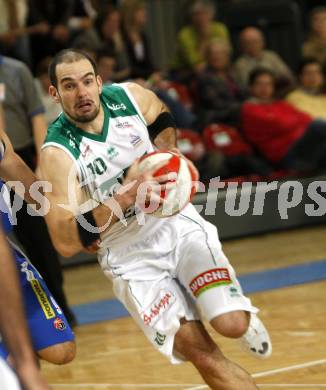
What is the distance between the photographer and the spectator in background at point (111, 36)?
9961 mm

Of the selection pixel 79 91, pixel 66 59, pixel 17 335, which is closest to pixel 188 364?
pixel 79 91

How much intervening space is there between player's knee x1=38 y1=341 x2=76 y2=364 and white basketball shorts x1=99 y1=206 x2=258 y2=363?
15.2 inches

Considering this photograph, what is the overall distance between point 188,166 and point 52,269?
2.61 m

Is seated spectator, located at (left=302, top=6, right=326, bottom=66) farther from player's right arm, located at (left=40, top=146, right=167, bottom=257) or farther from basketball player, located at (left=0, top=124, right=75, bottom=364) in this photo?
basketball player, located at (left=0, top=124, right=75, bottom=364)

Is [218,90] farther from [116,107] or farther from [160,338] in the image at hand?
[160,338]

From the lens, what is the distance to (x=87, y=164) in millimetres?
4586

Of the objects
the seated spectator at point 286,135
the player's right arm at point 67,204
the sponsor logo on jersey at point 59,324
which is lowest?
the seated spectator at point 286,135

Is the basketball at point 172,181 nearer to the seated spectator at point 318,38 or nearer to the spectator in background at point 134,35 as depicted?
the spectator in background at point 134,35

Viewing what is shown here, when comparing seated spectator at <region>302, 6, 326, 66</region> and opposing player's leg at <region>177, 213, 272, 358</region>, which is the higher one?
opposing player's leg at <region>177, 213, 272, 358</region>

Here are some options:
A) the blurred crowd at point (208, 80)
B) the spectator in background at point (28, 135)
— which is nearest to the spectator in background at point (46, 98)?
the blurred crowd at point (208, 80)

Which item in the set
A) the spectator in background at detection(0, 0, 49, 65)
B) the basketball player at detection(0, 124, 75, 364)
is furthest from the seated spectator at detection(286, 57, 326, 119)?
the basketball player at detection(0, 124, 75, 364)

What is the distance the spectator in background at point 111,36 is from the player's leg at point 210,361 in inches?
224

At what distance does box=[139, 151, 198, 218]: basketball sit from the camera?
4.19 m

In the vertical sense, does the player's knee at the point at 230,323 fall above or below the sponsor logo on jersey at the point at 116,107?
below
